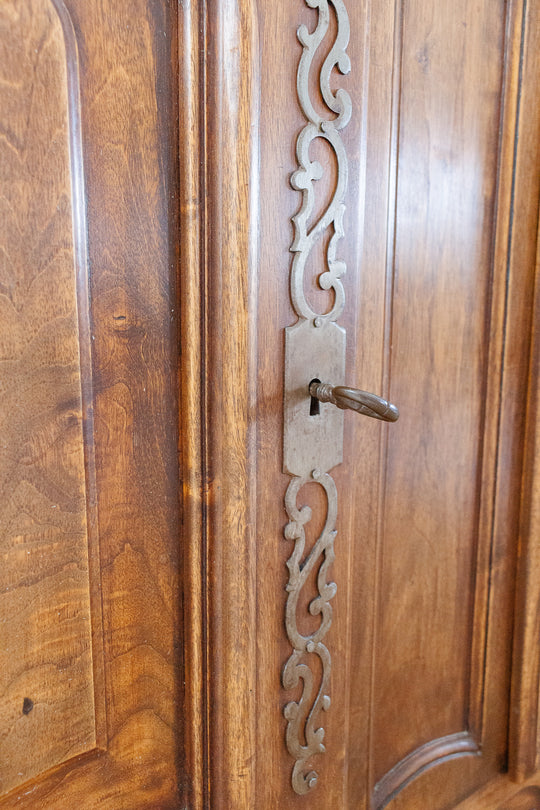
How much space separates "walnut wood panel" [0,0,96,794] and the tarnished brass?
0.63 feet

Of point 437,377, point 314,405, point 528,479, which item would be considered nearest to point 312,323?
point 314,405

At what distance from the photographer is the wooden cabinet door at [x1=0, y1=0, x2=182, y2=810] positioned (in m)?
0.40

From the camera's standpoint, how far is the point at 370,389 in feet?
1.92

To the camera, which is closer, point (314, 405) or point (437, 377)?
point (314, 405)

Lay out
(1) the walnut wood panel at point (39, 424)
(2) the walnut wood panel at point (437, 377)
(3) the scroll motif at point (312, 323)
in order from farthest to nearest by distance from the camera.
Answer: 1. (2) the walnut wood panel at point (437, 377)
2. (3) the scroll motif at point (312, 323)
3. (1) the walnut wood panel at point (39, 424)

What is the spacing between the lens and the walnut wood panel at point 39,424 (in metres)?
0.39

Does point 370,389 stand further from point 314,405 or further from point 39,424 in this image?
point 39,424

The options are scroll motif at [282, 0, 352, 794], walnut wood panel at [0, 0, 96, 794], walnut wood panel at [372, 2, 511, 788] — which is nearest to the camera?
walnut wood panel at [0, 0, 96, 794]

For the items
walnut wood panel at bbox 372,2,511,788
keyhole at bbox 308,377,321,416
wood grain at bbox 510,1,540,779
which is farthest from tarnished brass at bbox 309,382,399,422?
wood grain at bbox 510,1,540,779

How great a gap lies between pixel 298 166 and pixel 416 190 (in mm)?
160

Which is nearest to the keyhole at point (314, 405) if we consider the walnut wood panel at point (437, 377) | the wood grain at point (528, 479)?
the walnut wood panel at point (437, 377)

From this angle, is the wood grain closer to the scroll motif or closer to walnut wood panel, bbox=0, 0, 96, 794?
the scroll motif

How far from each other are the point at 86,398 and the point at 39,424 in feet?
0.12

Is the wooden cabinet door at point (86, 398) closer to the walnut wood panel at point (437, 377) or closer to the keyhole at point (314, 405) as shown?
the keyhole at point (314, 405)
